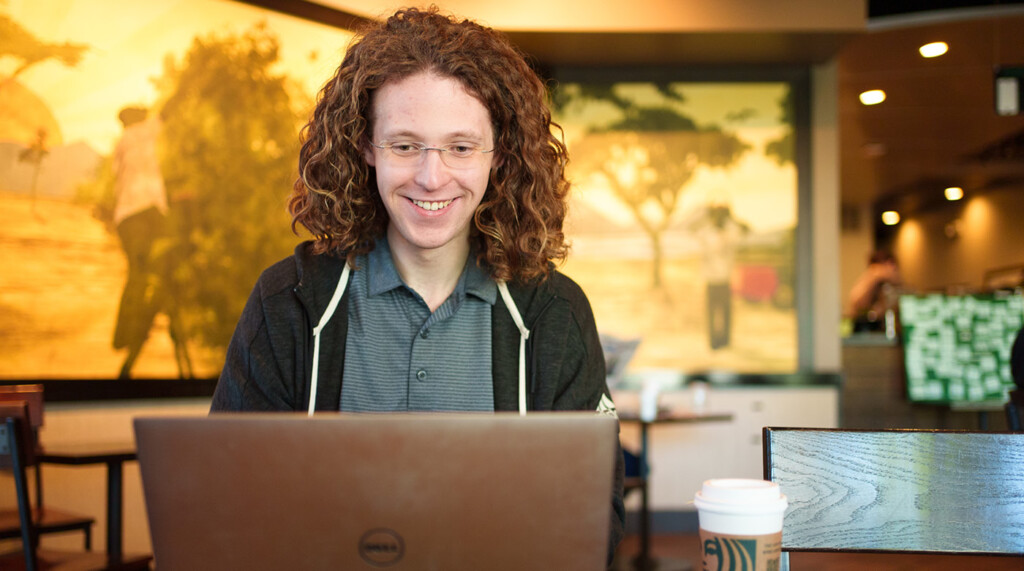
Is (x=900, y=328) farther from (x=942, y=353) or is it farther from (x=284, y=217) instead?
(x=284, y=217)

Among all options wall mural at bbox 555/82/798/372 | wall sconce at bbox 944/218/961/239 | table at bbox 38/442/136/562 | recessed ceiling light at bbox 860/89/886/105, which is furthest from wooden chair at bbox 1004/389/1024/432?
wall sconce at bbox 944/218/961/239

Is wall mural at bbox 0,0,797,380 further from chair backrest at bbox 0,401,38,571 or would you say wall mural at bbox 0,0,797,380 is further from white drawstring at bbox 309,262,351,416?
white drawstring at bbox 309,262,351,416

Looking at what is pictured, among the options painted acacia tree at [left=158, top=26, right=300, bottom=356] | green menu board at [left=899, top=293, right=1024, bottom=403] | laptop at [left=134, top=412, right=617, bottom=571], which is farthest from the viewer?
green menu board at [left=899, top=293, right=1024, bottom=403]

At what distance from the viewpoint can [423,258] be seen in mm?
1624

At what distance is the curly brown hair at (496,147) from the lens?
155cm

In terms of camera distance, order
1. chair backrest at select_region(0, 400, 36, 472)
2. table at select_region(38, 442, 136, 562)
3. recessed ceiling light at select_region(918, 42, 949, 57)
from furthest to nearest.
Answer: recessed ceiling light at select_region(918, 42, 949, 57)
table at select_region(38, 442, 136, 562)
chair backrest at select_region(0, 400, 36, 472)

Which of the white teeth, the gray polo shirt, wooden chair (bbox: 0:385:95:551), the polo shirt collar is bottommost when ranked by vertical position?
wooden chair (bbox: 0:385:95:551)

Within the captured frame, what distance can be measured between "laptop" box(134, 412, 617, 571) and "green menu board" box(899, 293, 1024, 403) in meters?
6.05

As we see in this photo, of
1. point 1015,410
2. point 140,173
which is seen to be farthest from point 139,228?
point 1015,410

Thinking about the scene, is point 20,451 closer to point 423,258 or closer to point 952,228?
point 423,258

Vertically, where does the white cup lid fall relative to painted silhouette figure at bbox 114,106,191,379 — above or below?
below

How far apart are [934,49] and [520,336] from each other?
537 centimetres

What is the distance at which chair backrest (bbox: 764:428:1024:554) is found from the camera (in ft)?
3.76

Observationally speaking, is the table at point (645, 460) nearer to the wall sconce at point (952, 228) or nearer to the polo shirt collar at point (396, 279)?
the polo shirt collar at point (396, 279)
